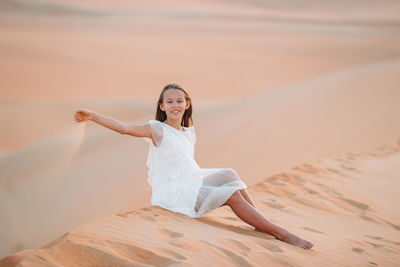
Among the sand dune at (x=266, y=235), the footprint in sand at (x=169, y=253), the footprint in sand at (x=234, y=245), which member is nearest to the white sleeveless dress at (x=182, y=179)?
the sand dune at (x=266, y=235)

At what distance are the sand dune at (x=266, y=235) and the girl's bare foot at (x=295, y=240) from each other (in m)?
0.06

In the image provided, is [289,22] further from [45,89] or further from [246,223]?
[246,223]

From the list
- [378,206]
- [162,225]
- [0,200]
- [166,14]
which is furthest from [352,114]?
[166,14]

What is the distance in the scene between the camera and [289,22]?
107 ft

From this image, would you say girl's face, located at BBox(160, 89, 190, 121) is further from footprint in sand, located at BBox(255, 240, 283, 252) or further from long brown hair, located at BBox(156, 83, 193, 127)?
footprint in sand, located at BBox(255, 240, 283, 252)

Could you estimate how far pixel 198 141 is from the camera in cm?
806

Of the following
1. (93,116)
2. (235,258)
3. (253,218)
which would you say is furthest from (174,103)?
(235,258)

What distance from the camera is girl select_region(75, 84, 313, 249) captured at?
3.69m

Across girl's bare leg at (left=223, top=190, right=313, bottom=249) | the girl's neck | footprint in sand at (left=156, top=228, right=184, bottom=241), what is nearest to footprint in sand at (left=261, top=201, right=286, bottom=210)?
girl's bare leg at (left=223, top=190, right=313, bottom=249)

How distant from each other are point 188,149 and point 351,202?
7.25ft

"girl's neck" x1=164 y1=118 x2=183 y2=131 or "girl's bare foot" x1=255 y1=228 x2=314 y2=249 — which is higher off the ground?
"girl's neck" x1=164 y1=118 x2=183 y2=131

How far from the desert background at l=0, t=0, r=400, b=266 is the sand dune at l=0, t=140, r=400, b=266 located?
1cm

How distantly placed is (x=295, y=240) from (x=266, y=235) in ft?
0.73

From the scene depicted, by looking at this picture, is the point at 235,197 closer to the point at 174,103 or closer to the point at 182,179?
the point at 182,179
